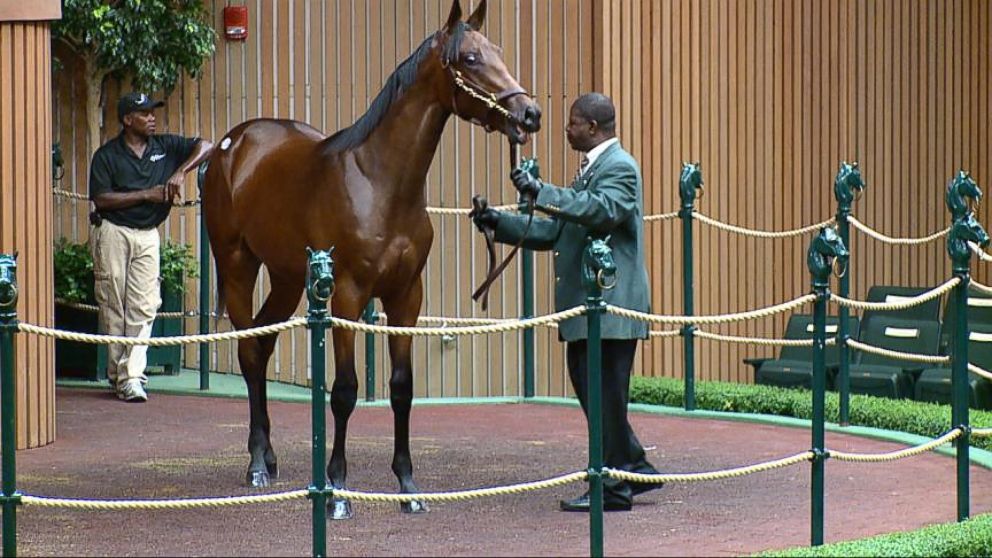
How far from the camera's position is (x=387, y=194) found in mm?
7730

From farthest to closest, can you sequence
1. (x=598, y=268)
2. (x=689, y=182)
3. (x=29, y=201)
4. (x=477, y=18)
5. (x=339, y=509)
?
1. (x=689, y=182)
2. (x=29, y=201)
3. (x=477, y=18)
4. (x=339, y=509)
5. (x=598, y=268)

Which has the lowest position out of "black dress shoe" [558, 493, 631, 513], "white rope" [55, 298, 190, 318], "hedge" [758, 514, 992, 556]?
"hedge" [758, 514, 992, 556]

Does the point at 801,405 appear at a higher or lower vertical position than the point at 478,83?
lower

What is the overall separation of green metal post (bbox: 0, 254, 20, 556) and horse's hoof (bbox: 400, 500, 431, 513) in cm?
176

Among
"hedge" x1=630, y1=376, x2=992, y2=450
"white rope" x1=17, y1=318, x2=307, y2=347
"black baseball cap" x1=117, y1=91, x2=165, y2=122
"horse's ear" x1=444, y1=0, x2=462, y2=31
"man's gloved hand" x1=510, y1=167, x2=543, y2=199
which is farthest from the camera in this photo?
"black baseball cap" x1=117, y1=91, x2=165, y2=122

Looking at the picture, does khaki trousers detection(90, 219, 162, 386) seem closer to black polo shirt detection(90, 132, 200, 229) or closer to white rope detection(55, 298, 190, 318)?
black polo shirt detection(90, 132, 200, 229)

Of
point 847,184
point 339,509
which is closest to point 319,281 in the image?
point 339,509

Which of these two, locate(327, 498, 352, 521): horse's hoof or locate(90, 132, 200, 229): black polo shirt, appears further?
locate(90, 132, 200, 229): black polo shirt

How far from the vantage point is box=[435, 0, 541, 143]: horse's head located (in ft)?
24.1

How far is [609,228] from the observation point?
744 cm

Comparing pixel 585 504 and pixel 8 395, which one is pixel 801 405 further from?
pixel 8 395

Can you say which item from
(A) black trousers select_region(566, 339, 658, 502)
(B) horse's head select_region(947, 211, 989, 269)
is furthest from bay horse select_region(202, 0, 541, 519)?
(B) horse's head select_region(947, 211, 989, 269)

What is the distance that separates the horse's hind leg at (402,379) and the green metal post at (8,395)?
6.22 ft

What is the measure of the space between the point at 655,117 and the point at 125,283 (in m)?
3.88
